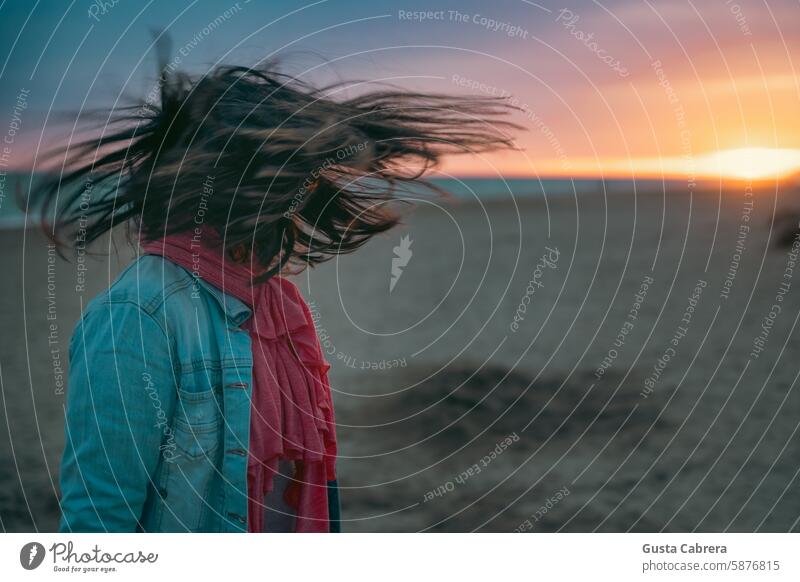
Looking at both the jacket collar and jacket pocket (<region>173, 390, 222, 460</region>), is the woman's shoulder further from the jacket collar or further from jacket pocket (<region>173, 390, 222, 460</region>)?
jacket pocket (<region>173, 390, 222, 460</region>)

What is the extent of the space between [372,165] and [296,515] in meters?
1.08

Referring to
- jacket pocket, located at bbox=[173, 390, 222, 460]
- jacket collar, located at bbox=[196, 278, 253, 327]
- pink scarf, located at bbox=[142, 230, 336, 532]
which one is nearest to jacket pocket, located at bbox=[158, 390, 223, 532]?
jacket pocket, located at bbox=[173, 390, 222, 460]

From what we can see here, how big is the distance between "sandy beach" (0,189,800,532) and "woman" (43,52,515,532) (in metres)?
0.53

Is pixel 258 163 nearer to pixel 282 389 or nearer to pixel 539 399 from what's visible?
pixel 282 389

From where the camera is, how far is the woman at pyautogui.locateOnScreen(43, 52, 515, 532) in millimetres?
2318

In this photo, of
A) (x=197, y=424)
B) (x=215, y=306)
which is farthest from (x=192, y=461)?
(x=215, y=306)

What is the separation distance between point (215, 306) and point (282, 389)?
302 millimetres

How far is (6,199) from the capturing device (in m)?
3.38

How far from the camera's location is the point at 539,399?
5.69 metres

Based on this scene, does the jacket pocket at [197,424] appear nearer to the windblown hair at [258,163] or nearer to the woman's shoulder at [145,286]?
the woman's shoulder at [145,286]

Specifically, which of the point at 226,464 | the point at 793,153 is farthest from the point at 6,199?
the point at 793,153

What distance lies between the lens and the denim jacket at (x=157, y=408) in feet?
7.53

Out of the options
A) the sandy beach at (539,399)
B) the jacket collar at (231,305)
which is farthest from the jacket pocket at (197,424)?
the sandy beach at (539,399)

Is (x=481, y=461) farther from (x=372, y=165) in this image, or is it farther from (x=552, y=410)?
(x=372, y=165)
